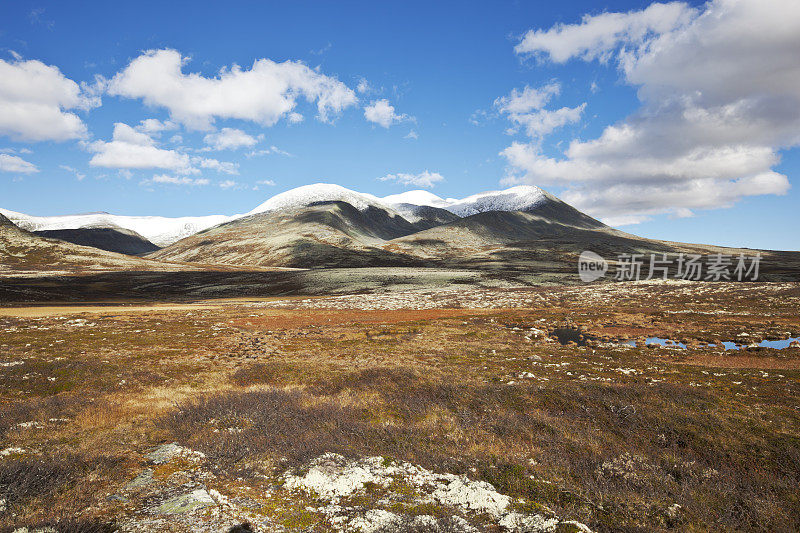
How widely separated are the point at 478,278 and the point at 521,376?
309ft

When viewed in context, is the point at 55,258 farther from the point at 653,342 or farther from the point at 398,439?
the point at 653,342

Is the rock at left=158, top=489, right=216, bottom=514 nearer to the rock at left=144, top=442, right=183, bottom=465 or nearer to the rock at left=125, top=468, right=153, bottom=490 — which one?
the rock at left=125, top=468, right=153, bottom=490

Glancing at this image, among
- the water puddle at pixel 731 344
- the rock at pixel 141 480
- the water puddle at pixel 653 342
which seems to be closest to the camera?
the rock at pixel 141 480

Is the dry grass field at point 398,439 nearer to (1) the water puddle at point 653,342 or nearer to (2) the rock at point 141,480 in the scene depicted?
(2) the rock at point 141,480

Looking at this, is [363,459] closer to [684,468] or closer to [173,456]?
[173,456]

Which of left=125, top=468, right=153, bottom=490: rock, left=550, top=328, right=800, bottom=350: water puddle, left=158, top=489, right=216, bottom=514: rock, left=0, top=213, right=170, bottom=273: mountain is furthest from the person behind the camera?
left=0, top=213, right=170, bottom=273: mountain

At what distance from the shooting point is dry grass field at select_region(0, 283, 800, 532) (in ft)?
26.4

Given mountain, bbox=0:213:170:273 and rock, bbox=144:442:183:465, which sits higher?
rock, bbox=144:442:183:465

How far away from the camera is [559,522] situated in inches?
302

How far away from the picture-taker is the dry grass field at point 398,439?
805cm

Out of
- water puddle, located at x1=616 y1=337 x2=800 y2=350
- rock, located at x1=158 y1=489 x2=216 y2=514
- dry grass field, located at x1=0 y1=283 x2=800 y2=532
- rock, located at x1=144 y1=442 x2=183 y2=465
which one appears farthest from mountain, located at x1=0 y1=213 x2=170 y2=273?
rock, located at x1=158 y1=489 x2=216 y2=514

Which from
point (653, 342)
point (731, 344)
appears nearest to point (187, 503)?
point (653, 342)

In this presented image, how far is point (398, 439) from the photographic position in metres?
12.1

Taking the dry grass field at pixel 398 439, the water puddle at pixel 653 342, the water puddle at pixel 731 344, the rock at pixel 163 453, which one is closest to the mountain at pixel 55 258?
the dry grass field at pixel 398 439
